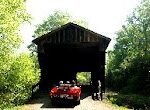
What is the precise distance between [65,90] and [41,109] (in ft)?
7.85

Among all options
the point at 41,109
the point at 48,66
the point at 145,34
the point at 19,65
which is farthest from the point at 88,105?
the point at 145,34

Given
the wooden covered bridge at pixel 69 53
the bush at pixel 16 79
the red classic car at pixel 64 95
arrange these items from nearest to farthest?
the red classic car at pixel 64 95
the bush at pixel 16 79
the wooden covered bridge at pixel 69 53

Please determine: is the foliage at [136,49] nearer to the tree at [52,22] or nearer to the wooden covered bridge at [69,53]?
the wooden covered bridge at [69,53]

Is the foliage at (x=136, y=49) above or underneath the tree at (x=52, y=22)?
underneath

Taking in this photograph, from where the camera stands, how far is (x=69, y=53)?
121 ft

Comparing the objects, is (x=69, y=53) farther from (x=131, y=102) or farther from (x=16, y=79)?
(x=16, y=79)

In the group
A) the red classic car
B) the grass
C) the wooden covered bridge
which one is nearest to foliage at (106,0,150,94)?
the wooden covered bridge

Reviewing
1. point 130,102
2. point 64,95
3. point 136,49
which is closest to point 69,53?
point 130,102

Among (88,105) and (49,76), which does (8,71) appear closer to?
(88,105)

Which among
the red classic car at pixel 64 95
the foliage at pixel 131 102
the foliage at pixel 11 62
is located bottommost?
the foliage at pixel 131 102

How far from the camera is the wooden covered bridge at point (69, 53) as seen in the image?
30625mm

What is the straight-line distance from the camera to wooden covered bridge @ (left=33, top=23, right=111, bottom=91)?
3062 centimetres

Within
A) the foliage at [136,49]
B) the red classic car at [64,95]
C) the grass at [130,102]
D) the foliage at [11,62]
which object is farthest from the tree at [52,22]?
the red classic car at [64,95]

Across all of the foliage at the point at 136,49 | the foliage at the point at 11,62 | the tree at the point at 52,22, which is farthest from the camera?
the tree at the point at 52,22
